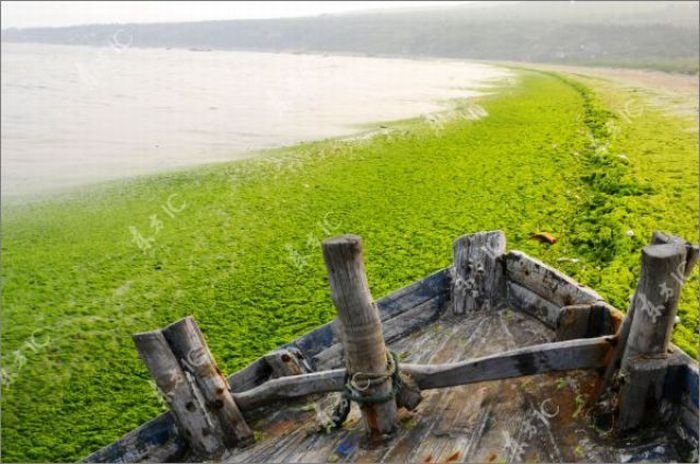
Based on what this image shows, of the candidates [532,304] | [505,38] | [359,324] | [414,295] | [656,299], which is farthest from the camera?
[505,38]

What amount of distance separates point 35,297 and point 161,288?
1706 mm

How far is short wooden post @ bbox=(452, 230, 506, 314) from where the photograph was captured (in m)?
5.16

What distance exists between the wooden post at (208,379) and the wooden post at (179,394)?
45mm

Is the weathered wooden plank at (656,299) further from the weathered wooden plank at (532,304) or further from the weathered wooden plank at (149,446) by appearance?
the weathered wooden plank at (149,446)

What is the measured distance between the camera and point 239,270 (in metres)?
8.47

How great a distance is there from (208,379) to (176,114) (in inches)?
811

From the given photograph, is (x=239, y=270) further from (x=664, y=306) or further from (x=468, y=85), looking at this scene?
(x=468, y=85)

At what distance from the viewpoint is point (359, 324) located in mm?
3590

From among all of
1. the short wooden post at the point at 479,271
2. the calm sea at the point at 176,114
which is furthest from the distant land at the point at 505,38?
the short wooden post at the point at 479,271

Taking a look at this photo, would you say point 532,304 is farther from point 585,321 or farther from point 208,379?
point 208,379

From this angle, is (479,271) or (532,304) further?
(479,271)

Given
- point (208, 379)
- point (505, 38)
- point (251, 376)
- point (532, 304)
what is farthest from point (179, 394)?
point (505, 38)

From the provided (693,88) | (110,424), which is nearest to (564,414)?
(110,424)

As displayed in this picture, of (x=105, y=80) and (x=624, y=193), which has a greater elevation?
(x=105, y=80)
